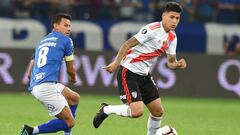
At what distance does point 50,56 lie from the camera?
31.5 feet

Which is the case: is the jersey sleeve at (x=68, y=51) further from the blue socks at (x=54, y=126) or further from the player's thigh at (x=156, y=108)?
the player's thigh at (x=156, y=108)

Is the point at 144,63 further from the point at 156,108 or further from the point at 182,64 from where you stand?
the point at 156,108

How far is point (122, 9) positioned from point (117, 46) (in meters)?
1.10

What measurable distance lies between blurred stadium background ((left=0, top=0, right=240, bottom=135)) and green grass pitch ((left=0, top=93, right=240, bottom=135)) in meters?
0.03

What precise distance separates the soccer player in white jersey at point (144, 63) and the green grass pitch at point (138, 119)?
151 centimetres

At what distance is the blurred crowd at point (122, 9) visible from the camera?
21.3 metres

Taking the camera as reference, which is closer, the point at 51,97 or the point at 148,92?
the point at 51,97

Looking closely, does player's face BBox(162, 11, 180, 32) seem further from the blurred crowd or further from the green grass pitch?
the blurred crowd

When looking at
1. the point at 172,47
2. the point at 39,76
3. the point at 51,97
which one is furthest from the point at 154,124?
the point at 39,76

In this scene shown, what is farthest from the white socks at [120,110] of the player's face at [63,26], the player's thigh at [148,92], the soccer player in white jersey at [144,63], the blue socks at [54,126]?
the player's face at [63,26]

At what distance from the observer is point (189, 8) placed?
22062 millimetres

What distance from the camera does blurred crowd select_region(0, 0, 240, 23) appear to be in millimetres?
21312

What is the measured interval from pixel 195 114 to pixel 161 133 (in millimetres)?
6440

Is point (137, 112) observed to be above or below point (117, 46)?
above
